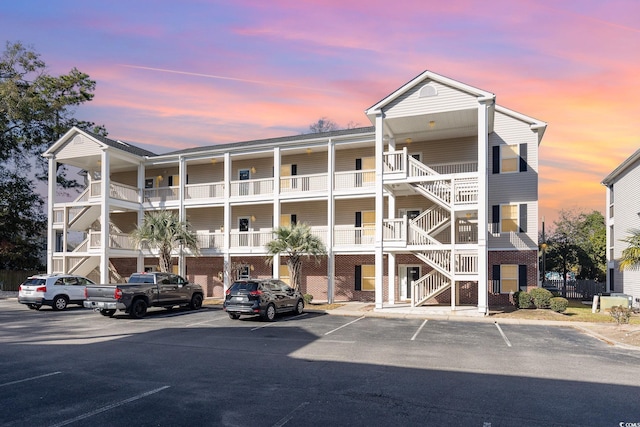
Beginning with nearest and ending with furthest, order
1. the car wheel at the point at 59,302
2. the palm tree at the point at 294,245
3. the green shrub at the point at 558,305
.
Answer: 1. the green shrub at the point at 558,305
2. the car wheel at the point at 59,302
3. the palm tree at the point at 294,245

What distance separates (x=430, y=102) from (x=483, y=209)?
5.74 m

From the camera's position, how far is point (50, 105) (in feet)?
139

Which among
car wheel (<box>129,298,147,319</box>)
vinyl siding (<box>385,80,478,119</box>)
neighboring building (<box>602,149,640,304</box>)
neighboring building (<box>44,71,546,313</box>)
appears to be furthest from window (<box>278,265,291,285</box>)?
neighboring building (<box>602,149,640,304</box>)

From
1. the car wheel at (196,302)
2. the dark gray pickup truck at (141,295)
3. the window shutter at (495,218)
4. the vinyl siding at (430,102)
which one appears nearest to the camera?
the dark gray pickup truck at (141,295)

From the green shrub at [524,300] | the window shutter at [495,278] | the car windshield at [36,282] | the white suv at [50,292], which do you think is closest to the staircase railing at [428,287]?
the window shutter at [495,278]

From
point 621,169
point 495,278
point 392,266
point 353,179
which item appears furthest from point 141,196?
point 621,169

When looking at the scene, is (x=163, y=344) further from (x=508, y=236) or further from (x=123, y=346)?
(x=508, y=236)

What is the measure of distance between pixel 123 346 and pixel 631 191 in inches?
1125

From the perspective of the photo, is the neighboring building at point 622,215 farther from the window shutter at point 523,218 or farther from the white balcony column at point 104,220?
the white balcony column at point 104,220

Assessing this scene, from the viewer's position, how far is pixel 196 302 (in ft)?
77.3

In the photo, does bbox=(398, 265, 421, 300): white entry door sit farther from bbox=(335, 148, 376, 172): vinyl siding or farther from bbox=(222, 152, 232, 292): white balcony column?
bbox=(222, 152, 232, 292): white balcony column

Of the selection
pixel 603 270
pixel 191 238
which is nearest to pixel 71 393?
pixel 191 238

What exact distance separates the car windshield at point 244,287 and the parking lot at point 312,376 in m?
1.89

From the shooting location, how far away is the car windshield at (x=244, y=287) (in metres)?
18.7
